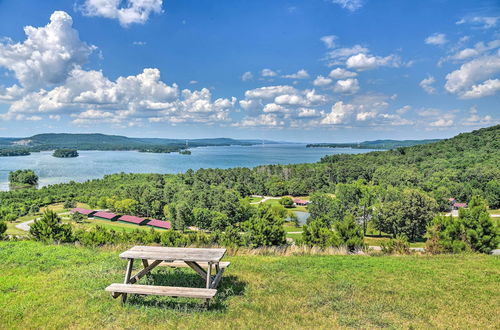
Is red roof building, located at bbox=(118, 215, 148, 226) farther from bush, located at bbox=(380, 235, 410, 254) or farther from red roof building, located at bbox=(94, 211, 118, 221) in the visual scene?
bush, located at bbox=(380, 235, 410, 254)


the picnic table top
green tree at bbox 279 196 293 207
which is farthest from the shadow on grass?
green tree at bbox 279 196 293 207

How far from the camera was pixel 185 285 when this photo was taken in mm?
6227

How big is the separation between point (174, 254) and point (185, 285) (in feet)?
3.21

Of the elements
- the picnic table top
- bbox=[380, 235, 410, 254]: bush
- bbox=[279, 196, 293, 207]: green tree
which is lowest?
bbox=[279, 196, 293, 207]: green tree

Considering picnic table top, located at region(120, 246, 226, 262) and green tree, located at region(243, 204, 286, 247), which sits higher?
picnic table top, located at region(120, 246, 226, 262)

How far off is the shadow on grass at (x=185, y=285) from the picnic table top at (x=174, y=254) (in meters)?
0.77

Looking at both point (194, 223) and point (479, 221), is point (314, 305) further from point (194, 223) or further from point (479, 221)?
point (194, 223)

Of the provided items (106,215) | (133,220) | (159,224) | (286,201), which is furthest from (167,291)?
(286,201)

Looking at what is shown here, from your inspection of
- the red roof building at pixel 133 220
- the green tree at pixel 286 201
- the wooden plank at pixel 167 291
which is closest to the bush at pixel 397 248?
the wooden plank at pixel 167 291

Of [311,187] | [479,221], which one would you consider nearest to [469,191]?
[311,187]

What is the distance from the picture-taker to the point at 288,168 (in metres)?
102

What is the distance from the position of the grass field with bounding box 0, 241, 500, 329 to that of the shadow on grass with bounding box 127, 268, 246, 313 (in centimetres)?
2

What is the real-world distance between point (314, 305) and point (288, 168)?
9722 centimetres

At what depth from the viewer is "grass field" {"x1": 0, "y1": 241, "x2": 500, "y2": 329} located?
16.0ft
